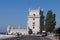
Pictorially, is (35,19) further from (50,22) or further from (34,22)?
(50,22)

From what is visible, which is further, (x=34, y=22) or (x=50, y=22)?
(x=34, y=22)

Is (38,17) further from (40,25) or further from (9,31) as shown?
(9,31)

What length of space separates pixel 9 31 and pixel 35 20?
1906 cm

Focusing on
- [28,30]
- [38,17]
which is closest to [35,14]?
[38,17]

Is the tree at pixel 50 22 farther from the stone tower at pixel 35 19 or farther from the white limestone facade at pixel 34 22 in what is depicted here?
the stone tower at pixel 35 19

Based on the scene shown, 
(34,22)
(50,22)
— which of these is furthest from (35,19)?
(50,22)

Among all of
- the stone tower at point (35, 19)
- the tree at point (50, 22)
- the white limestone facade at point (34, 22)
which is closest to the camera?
the tree at point (50, 22)

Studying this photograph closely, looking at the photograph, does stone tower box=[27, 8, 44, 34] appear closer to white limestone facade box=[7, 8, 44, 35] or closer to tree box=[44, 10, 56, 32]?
white limestone facade box=[7, 8, 44, 35]

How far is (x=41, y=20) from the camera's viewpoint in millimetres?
165375

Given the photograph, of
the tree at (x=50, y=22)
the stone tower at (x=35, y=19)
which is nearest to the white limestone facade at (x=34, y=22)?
the stone tower at (x=35, y=19)

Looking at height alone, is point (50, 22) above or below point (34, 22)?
below

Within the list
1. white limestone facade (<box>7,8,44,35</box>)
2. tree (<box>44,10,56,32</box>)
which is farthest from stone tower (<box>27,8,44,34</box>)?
tree (<box>44,10,56,32</box>)

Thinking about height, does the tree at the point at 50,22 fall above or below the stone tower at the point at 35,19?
below

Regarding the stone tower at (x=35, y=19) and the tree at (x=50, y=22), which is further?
the stone tower at (x=35, y=19)
